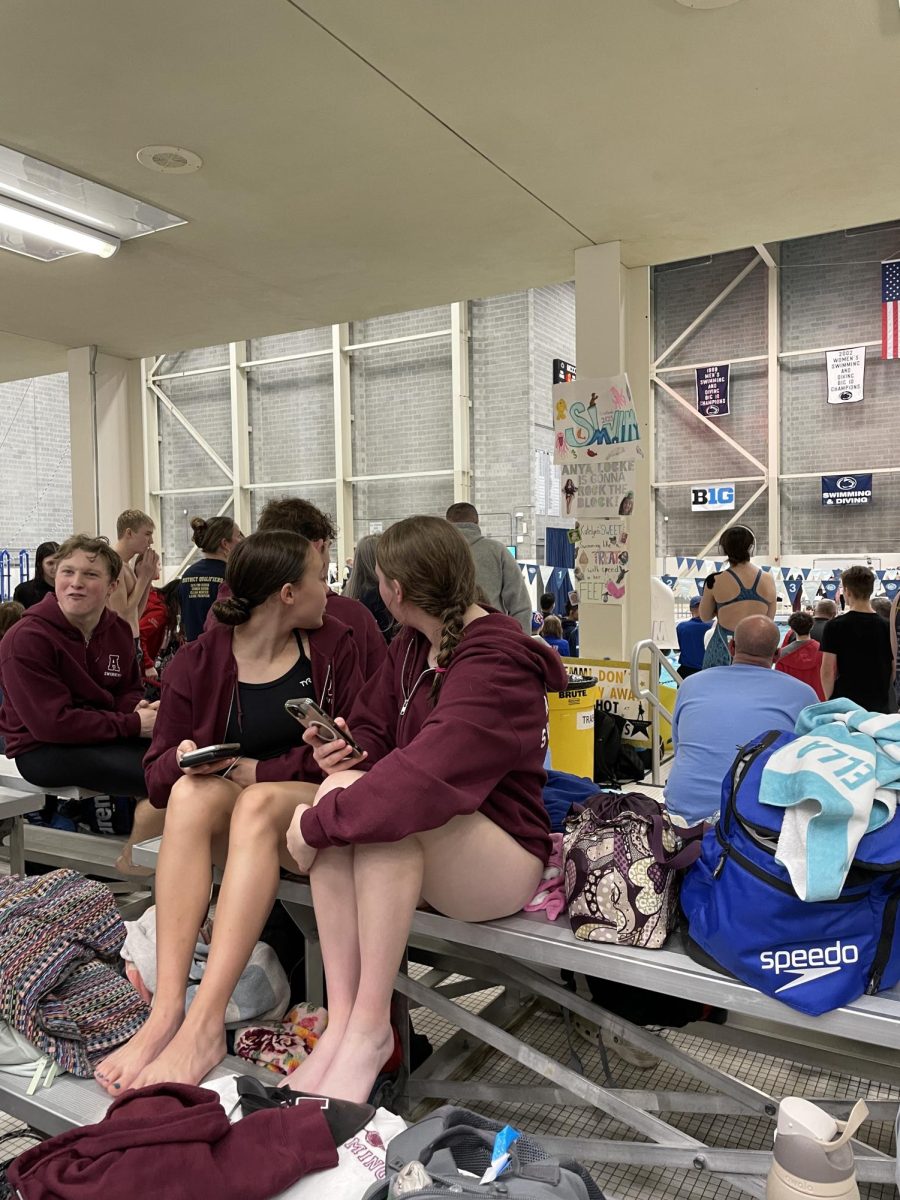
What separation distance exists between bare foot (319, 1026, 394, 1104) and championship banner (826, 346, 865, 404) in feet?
37.8

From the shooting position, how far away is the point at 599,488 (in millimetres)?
4777

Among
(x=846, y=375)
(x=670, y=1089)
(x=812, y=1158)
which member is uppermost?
(x=846, y=375)

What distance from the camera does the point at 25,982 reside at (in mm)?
1825

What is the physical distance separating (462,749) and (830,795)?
0.65 metres

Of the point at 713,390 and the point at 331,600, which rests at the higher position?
the point at 713,390

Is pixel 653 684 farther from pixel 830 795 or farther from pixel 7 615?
pixel 830 795

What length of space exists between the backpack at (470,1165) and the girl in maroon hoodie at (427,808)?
1.02ft

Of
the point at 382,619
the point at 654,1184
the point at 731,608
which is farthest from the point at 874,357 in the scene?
the point at 654,1184

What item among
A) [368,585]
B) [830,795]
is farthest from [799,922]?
[368,585]

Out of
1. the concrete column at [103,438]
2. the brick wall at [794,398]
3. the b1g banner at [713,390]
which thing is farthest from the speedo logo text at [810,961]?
the b1g banner at [713,390]

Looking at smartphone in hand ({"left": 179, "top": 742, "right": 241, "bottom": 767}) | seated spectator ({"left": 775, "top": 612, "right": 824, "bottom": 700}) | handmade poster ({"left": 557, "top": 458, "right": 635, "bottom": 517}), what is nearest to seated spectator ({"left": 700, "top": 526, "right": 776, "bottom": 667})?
seated spectator ({"left": 775, "top": 612, "right": 824, "bottom": 700})

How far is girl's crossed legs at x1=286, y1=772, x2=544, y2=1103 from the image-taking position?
1727 millimetres

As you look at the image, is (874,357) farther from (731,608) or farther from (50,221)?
(50,221)

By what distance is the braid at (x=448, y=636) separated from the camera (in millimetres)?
1923
